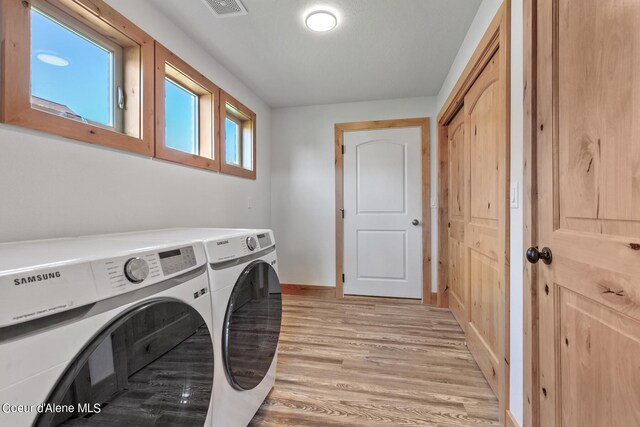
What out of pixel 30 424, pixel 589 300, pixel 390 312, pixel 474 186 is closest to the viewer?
pixel 30 424

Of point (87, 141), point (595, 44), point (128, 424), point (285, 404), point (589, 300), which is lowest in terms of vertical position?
point (285, 404)

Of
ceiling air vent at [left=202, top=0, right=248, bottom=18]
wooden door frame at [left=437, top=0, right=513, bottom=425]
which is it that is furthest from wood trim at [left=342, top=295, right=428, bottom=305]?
ceiling air vent at [left=202, top=0, right=248, bottom=18]

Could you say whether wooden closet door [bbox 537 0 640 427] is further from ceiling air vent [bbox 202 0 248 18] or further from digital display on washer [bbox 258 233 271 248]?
ceiling air vent [bbox 202 0 248 18]

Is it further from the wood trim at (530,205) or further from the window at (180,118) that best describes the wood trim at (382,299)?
the window at (180,118)

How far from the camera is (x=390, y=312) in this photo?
2.73m

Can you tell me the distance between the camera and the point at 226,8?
163cm

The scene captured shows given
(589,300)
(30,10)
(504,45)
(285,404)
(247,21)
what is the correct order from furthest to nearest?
(247,21)
(285,404)
(504,45)
(30,10)
(589,300)

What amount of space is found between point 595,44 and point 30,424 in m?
1.49

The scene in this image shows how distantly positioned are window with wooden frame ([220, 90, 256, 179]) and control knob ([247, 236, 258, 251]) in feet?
3.98

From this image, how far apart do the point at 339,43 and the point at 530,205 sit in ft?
5.41

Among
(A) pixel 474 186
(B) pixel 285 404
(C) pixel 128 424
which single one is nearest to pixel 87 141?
(C) pixel 128 424

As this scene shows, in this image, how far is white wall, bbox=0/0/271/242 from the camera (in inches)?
41.0

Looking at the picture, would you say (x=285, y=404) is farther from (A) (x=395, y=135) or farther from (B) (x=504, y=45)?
(A) (x=395, y=135)

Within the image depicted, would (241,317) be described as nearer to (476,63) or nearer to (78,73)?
(78,73)
